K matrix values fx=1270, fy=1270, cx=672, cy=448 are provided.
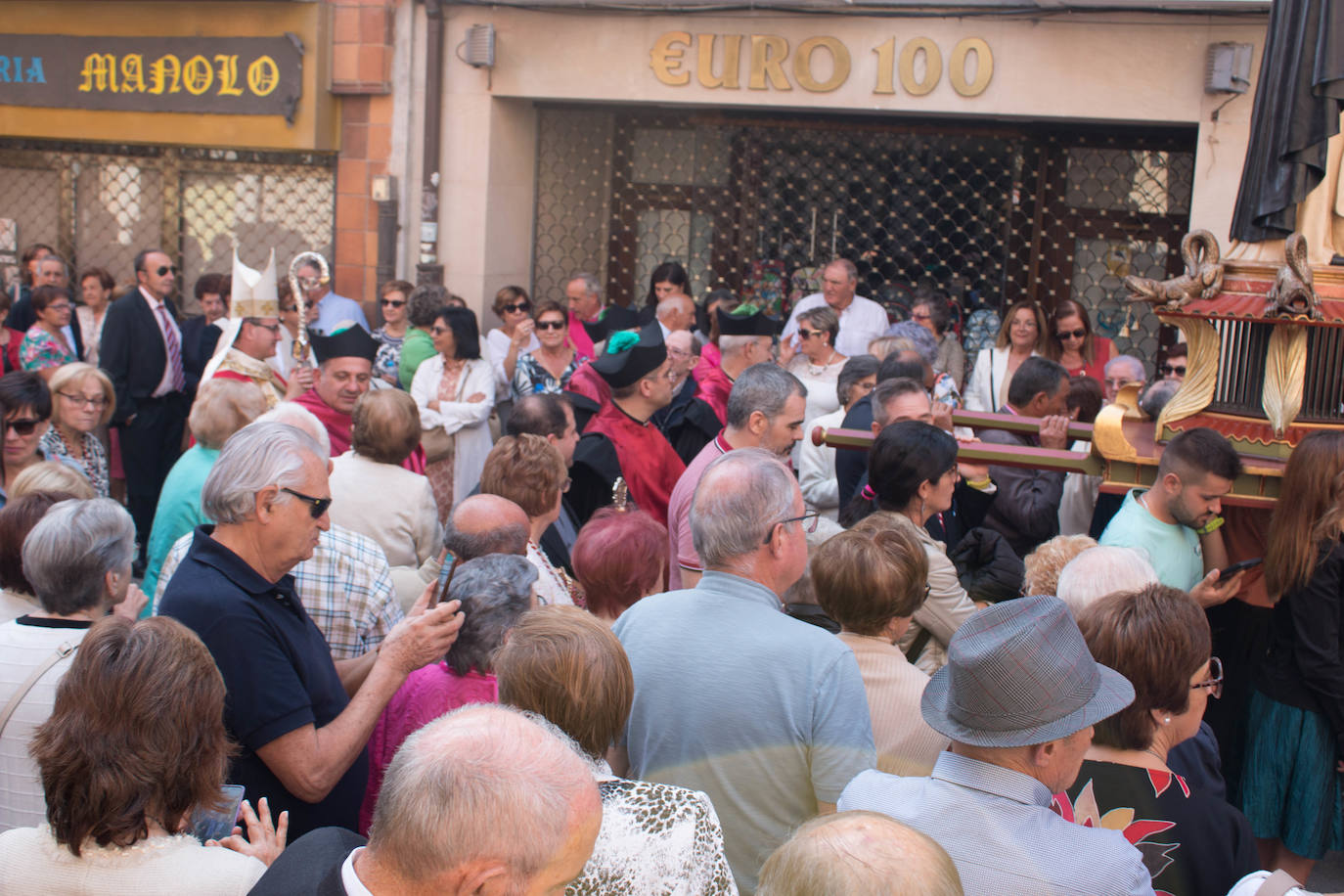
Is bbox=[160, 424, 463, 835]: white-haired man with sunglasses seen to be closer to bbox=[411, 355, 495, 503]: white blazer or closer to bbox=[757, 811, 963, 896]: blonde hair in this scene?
bbox=[757, 811, 963, 896]: blonde hair

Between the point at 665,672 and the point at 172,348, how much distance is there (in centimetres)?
616

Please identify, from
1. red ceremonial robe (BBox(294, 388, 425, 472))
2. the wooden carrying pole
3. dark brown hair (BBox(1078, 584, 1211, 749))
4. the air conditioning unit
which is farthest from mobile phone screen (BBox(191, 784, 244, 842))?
the air conditioning unit

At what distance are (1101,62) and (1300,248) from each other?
4874 millimetres

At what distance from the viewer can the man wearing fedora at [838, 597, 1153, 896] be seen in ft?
6.67

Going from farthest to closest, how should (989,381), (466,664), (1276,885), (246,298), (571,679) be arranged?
(989,381)
(246,298)
(466,664)
(571,679)
(1276,885)

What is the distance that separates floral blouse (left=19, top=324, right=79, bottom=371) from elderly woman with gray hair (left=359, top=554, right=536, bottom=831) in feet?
17.1

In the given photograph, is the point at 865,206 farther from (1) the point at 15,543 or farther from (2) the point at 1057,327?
(1) the point at 15,543

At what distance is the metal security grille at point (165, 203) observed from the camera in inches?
396

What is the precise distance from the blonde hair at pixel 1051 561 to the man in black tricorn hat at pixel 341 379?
3.25 m

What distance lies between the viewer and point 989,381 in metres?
7.54

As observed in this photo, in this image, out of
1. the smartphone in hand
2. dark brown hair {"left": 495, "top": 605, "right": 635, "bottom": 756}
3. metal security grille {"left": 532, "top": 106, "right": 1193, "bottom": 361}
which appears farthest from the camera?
metal security grille {"left": 532, "top": 106, "right": 1193, "bottom": 361}

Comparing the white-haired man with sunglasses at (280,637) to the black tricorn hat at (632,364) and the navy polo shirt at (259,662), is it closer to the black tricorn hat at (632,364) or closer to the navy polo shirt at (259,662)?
the navy polo shirt at (259,662)

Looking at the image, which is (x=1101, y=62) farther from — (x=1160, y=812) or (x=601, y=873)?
(x=601, y=873)

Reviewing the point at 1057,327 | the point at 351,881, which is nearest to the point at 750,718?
the point at 351,881
